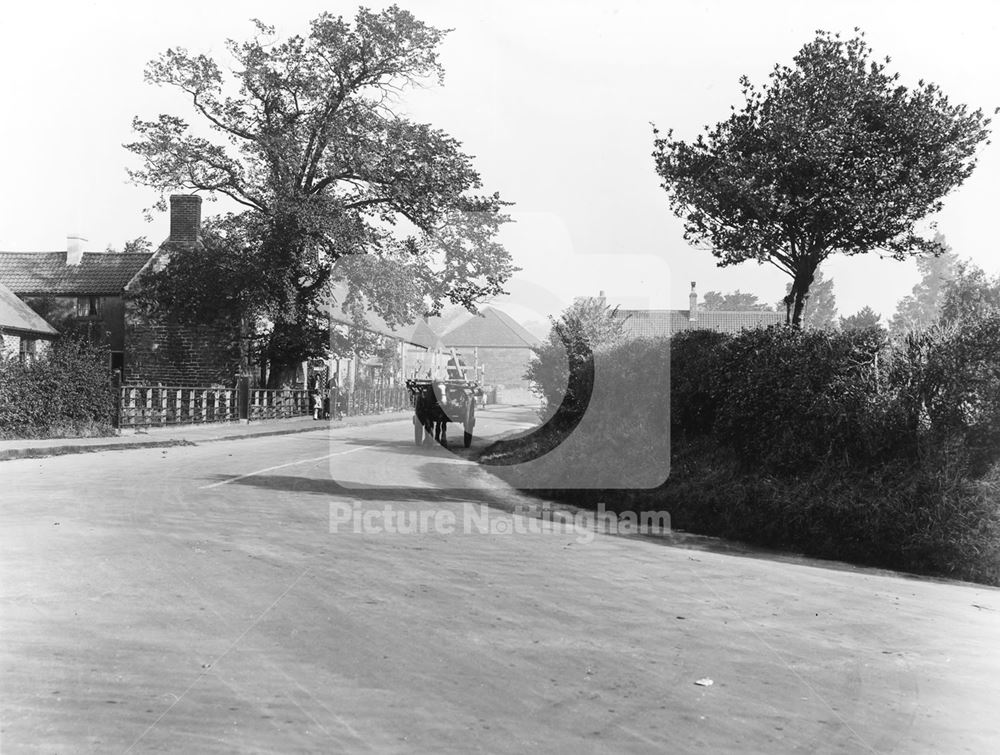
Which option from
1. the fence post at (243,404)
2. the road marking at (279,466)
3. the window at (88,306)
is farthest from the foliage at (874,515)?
the window at (88,306)

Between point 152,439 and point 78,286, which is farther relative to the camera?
point 78,286

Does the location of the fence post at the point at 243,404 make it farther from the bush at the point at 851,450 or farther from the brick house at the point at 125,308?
the bush at the point at 851,450

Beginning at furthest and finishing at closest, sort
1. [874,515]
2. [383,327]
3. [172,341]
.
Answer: [383,327] → [172,341] → [874,515]

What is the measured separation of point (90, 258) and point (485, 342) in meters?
40.0

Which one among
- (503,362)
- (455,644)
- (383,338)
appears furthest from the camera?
(503,362)

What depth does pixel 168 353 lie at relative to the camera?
141 feet

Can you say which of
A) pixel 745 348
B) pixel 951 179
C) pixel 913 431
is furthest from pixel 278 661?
pixel 951 179

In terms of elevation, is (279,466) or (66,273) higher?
(66,273)

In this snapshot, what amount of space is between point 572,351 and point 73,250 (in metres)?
40.4

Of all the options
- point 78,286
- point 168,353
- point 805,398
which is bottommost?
point 805,398

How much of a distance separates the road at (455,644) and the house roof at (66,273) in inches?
1612

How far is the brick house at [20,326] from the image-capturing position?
3753 cm

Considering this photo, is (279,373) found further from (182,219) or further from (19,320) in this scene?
(19,320)

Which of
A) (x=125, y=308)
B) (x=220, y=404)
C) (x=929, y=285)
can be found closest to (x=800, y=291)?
(x=220, y=404)
